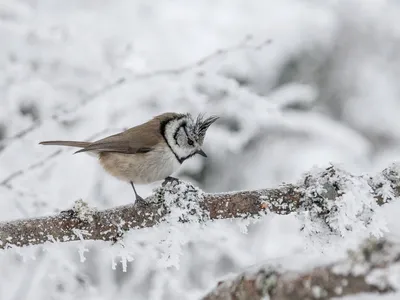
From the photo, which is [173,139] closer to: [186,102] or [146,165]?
[146,165]

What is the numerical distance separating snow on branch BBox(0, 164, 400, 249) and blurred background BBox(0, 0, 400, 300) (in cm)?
125

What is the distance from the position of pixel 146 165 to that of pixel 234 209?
3.42 feet

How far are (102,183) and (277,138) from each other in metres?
2.34

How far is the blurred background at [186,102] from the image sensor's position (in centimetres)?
467

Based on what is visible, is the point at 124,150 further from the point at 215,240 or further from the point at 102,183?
the point at 102,183

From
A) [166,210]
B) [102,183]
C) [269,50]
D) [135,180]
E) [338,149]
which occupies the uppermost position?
[269,50]

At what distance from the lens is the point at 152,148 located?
136 inches

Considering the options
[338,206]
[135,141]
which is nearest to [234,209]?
[338,206]

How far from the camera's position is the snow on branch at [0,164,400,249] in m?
2.30

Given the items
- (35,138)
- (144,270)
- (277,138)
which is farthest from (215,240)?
(277,138)

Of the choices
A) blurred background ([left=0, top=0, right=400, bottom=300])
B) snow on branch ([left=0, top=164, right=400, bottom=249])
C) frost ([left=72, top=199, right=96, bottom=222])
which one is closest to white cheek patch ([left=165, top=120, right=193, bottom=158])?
blurred background ([left=0, top=0, right=400, bottom=300])

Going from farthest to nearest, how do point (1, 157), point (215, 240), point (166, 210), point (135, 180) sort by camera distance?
point (1, 157) < point (215, 240) < point (135, 180) < point (166, 210)

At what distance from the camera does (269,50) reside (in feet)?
21.8

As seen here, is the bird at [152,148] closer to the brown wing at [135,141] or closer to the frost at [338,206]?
the brown wing at [135,141]
